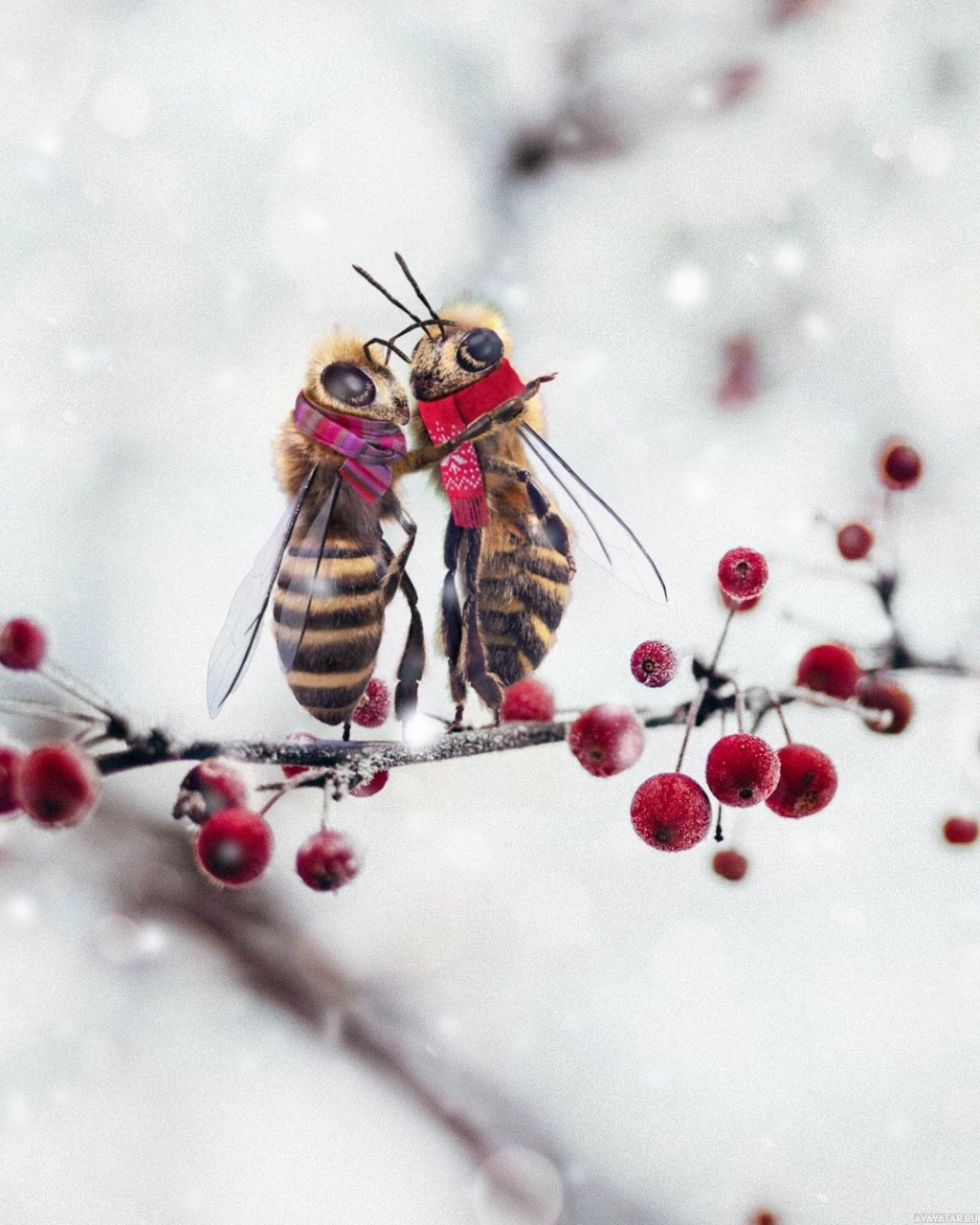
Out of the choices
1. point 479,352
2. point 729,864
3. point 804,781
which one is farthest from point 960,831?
point 479,352

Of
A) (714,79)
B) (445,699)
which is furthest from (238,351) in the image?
(714,79)

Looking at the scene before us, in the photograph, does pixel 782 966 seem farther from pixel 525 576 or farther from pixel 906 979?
pixel 525 576

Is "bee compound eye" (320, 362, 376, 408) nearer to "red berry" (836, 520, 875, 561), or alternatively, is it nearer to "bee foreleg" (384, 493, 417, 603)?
"bee foreleg" (384, 493, 417, 603)

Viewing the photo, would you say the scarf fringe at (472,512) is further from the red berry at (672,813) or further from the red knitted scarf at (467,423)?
the red berry at (672,813)

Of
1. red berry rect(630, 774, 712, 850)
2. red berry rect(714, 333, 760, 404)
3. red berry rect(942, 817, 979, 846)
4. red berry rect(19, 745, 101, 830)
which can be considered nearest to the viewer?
red berry rect(19, 745, 101, 830)

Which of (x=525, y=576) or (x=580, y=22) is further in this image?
(x=580, y=22)

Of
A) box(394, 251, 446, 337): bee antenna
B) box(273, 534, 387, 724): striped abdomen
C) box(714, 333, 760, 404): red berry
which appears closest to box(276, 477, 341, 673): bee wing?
box(273, 534, 387, 724): striped abdomen

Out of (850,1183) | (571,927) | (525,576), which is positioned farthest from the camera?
(571,927)
